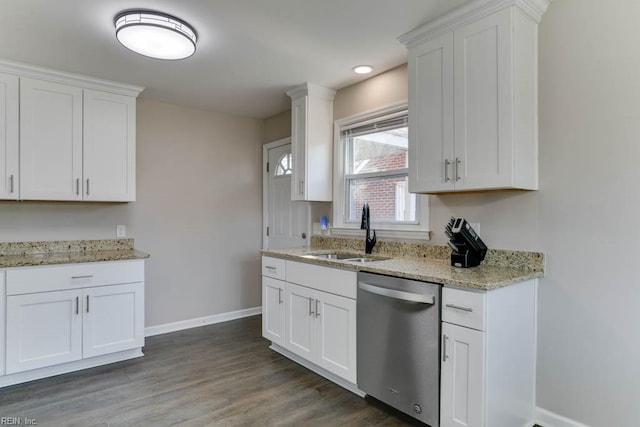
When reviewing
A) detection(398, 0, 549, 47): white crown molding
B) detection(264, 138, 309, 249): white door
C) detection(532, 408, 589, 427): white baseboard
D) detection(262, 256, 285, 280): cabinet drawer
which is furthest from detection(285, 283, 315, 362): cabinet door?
detection(398, 0, 549, 47): white crown molding

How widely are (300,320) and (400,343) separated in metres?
1.00

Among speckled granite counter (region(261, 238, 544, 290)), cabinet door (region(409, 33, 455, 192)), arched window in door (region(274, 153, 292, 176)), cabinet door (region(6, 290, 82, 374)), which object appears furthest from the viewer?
arched window in door (region(274, 153, 292, 176))

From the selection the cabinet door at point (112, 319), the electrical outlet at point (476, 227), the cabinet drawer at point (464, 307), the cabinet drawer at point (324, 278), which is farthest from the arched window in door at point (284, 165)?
the cabinet drawer at point (464, 307)

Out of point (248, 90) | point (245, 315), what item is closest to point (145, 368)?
point (245, 315)

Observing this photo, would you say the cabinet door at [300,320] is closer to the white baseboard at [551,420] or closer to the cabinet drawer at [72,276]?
the cabinet drawer at [72,276]

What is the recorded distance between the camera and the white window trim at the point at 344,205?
283cm

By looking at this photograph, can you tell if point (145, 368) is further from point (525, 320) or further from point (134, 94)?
point (525, 320)

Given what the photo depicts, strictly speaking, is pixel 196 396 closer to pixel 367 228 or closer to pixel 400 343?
pixel 400 343

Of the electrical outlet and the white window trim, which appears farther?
the white window trim

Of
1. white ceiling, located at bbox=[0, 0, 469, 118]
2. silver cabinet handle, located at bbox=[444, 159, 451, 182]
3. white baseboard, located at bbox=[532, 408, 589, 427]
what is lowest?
white baseboard, located at bbox=[532, 408, 589, 427]

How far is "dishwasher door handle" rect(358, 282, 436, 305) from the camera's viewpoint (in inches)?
77.9

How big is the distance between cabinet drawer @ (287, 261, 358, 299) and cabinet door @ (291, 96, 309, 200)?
830mm

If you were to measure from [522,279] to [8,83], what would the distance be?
3.88 m

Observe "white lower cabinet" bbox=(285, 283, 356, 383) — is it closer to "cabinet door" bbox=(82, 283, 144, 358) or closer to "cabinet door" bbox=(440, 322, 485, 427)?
"cabinet door" bbox=(440, 322, 485, 427)
